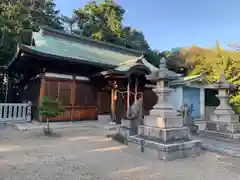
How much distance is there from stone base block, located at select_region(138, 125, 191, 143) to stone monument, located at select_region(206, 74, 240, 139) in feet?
8.31

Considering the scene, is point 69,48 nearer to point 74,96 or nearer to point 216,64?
point 74,96

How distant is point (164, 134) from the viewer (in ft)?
14.3

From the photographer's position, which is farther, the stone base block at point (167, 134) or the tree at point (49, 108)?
the tree at point (49, 108)

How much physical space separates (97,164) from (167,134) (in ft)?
5.80

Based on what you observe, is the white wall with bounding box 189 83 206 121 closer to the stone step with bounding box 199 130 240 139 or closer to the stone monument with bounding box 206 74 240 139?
the stone monument with bounding box 206 74 240 139

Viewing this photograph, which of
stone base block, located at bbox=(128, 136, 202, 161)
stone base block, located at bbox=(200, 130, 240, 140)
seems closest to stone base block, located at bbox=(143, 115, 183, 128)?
stone base block, located at bbox=(128, 136, 202, 161)

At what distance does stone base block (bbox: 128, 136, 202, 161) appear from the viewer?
4055mm

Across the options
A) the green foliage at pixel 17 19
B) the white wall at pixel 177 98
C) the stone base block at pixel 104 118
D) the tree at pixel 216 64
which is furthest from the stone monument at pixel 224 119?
the green foliage at pixel 17 19

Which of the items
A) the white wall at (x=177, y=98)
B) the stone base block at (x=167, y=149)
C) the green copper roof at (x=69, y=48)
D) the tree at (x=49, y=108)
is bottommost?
the stone base block at (x=167, y=149)

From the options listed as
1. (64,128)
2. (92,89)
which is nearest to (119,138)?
(64,128)

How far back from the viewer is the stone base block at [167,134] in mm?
4363

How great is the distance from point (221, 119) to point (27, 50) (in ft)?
26.3

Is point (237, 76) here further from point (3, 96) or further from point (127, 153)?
point (3, 96)

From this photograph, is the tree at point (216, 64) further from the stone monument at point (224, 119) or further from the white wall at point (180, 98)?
the stone monument at point (224, 119)
